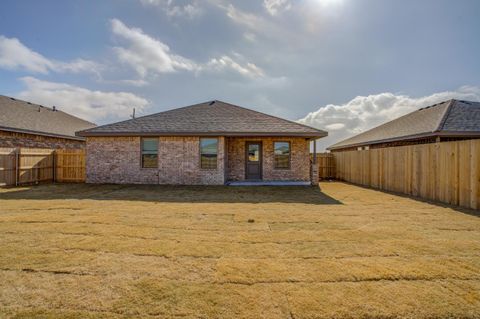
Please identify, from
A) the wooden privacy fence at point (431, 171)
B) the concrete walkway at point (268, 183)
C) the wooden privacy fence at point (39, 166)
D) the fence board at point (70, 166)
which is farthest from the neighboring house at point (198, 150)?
the wooden privacy fence at point (431, 171)

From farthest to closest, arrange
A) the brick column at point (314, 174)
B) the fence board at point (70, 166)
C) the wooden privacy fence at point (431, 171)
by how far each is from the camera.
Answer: the fence board at point (70, 166) → the brick column at point (314, 174) → the wooden privacy fence at point (431, 171)

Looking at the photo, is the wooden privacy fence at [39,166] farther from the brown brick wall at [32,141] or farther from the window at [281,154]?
the window at [281,154]

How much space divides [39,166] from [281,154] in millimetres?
13400

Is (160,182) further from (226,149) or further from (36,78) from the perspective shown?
(36,78)

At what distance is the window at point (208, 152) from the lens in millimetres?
12883

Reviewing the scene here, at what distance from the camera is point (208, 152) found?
12.9m

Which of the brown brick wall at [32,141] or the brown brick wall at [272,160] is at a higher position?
the brown brick wall at [32,141]

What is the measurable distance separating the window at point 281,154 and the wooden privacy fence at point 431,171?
14.0 ft

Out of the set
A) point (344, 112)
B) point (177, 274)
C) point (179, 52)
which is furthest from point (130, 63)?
point (344, 112)

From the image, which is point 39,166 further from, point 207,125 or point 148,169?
point 207,125

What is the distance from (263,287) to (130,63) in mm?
16421

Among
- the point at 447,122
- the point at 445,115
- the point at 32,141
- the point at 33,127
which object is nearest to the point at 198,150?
the point at 32,141

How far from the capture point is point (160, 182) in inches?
511

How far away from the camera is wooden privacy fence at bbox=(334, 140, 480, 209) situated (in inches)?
286
